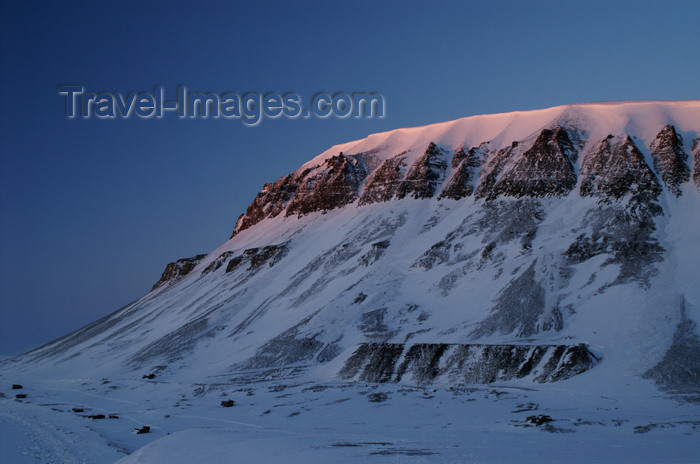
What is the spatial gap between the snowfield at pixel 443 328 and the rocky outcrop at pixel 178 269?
95.8 ft

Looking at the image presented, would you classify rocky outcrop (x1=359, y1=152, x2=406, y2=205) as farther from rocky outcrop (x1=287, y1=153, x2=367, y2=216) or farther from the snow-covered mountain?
rocky outcrop (x1=287, y1=153, x2=367, y2=216)

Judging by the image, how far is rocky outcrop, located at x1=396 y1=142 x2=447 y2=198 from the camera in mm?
111312

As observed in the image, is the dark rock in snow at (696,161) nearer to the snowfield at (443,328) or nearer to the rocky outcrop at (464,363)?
the snowfield at (443,328)

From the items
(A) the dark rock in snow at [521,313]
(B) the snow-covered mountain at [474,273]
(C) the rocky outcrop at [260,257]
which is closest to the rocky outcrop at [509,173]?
(B) the snow-covered mountain at [474,273]

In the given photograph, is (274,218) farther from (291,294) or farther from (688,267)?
(688,267)

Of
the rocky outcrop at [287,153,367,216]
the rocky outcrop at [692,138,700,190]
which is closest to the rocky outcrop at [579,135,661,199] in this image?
the rocky outcrop at [692,138,700,190]

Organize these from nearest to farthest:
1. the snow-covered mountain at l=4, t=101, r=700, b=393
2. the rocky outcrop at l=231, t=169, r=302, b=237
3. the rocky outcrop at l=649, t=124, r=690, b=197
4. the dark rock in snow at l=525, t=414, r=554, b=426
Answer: the dark rock in snow at l=525, t=414, r=554, b=426 < the snow-covered mountain at l=4, t=101, r=700, b=393 < the rocky outcrop at l=649, t=124, r=690, b=197 < the rocky outcrop at l=231, t=169, r=302, b=237

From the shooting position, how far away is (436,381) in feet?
183

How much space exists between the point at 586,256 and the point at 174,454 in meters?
56.1

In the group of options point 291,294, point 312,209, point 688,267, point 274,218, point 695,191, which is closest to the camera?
point 688,267

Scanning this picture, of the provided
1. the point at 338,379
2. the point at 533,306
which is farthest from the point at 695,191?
the point at 338,379

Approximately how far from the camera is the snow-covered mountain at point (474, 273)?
2247 inches

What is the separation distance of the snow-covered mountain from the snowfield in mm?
321

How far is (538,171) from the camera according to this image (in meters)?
92.4
